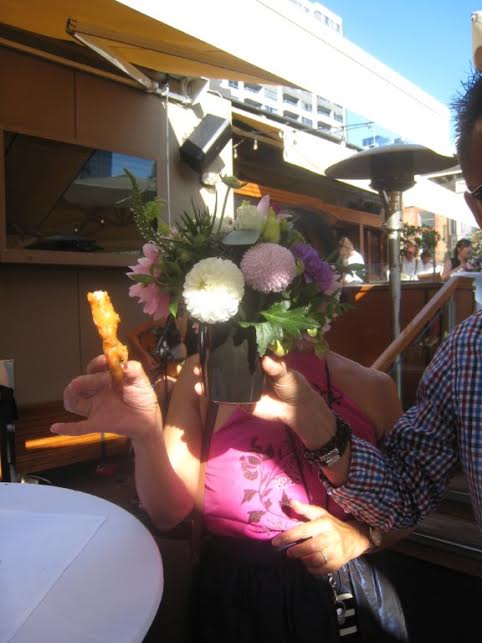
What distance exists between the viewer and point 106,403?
1.17 meters

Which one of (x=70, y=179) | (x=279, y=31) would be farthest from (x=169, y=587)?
(x=70, y=179)

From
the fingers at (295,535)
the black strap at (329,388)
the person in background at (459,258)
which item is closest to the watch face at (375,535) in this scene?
the fingers at (295,535)

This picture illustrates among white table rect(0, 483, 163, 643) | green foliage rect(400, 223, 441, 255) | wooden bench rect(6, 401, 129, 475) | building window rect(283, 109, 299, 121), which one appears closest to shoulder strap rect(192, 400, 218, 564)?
white table rect(0, 483, 163, 643)

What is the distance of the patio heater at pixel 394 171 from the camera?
355 cm

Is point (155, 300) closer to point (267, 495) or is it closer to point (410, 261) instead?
point (267, 495)

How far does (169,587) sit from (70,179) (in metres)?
4.04

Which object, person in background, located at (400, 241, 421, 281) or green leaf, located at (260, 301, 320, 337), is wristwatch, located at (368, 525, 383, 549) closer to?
green leaf, located at (260, 301, 320, 337)

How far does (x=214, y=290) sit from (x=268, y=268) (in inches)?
5.2

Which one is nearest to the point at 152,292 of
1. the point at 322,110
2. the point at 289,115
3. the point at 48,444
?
the point at 48,444

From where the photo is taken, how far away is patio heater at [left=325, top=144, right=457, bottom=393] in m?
3.55

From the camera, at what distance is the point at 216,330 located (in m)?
1.16

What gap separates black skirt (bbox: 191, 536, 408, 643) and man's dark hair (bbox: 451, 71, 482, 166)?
111 cm

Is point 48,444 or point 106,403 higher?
point 106,403

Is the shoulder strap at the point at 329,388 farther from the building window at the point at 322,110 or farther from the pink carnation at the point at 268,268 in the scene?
the building window at the point at 322,110
